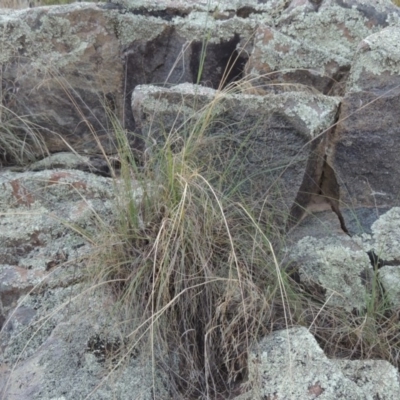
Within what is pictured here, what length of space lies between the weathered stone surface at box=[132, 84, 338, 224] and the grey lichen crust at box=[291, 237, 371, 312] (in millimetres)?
162

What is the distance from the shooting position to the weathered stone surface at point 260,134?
2107 millimetres

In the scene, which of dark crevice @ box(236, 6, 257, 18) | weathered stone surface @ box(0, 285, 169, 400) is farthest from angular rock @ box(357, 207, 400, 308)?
dark crevice @ box(236, 6, 257, 18)

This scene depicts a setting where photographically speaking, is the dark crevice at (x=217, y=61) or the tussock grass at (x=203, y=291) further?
the dark crevice at (x=217, y=61)

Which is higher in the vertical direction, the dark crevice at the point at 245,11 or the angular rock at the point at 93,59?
the dark crevice at the point at 245,11

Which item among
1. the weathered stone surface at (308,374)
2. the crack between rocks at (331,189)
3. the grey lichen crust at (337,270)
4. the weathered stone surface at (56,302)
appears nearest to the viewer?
the weathered stone surface at (308,374)

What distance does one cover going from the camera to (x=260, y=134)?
2.14 metres

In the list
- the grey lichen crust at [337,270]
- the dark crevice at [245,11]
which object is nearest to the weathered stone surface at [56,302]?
the grey lichen crust at [337,270]

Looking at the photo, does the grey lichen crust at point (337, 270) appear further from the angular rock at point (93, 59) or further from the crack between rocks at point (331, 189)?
the angular rock at point (93, 59)

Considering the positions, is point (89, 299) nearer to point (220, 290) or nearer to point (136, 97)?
point (220, 290)

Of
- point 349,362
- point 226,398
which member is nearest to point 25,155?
point 226,398

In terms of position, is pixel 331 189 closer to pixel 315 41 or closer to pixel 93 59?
pixel 315 41

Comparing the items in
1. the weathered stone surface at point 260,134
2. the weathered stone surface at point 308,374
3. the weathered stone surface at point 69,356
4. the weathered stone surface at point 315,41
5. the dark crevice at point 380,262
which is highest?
the weathered stone surface at point 315,41

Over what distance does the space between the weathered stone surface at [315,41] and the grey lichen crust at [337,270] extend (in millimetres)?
671

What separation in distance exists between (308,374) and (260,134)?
0.87 meters
